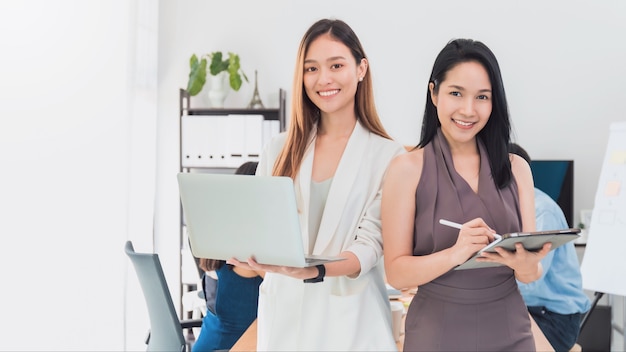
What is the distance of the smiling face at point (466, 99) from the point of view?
1.41 meters

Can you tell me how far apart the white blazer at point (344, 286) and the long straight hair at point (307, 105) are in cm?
5

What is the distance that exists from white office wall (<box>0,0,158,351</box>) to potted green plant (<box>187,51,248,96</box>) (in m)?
0.35

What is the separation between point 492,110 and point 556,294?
165cm

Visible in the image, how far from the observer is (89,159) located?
3.97 m

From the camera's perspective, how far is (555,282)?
2842 mm

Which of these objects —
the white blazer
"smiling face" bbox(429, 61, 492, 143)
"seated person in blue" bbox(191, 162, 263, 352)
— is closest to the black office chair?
"seated person in blue" bbox(191, 162, 263, 352)

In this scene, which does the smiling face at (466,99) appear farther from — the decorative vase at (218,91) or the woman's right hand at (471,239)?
the decorative vase at (218,91)

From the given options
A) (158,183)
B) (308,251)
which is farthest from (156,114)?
(308,251)

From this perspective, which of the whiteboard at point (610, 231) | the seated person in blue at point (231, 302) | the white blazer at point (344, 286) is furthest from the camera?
the whiteboard at point (610, 231)

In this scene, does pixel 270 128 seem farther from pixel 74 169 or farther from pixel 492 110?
pixel 492 110

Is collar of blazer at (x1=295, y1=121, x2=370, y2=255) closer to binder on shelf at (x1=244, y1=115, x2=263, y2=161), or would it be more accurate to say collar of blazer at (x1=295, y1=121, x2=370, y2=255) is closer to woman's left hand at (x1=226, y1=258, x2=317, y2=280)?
woman's left hand at (x1=226, y1=258, x2=317, y2=280)

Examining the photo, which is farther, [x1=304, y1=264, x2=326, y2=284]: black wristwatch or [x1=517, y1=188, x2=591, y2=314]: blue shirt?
[x1=517, y1=188, x2=591, y2=314]: blue shirt

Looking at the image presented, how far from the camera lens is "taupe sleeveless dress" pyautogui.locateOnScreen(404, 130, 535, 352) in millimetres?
1387

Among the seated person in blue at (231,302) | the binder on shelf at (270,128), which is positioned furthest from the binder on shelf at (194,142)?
the seated person in blue at (231,302)
